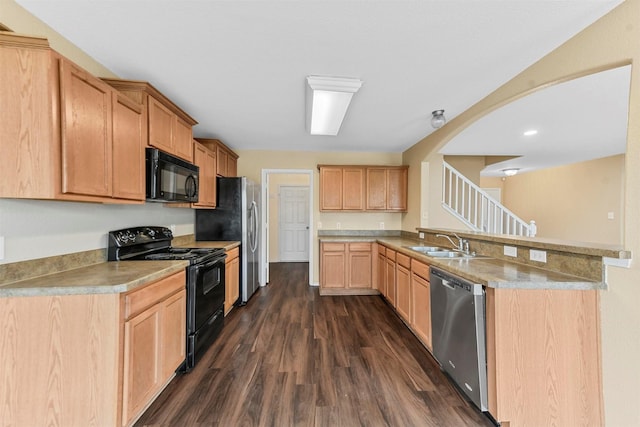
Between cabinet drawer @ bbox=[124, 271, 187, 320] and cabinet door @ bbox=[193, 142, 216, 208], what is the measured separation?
1255 mm

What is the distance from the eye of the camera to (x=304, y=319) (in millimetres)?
3121

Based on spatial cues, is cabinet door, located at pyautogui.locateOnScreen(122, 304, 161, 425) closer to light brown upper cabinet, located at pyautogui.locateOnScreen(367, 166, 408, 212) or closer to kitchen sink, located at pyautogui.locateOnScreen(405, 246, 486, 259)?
kitchen sink, located at pyautogui.locateOnScreen(405, 246, 486, 259)

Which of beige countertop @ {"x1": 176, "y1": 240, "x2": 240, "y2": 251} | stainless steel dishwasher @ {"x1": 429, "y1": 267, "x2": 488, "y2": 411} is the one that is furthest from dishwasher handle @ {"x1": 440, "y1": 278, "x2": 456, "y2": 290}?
beige countertop @ {"x1": 176, "y1": 240, "x2": 240, "y2": 251}

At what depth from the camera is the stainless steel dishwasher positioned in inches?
64.1

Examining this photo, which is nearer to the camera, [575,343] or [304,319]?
[575,343]

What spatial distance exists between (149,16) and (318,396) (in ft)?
8.69

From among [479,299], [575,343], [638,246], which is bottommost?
[575,343]

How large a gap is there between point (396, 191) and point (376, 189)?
35 cm

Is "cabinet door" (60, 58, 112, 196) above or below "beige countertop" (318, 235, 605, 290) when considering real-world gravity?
above

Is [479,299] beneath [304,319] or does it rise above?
above

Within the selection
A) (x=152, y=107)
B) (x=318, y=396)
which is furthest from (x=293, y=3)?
(x=318, y=396)

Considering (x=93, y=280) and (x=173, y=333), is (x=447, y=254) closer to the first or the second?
(x=173, y=333)

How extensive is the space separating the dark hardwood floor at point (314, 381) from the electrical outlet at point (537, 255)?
1155 millimetres

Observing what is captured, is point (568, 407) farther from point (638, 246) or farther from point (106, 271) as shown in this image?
point (106, 271)
